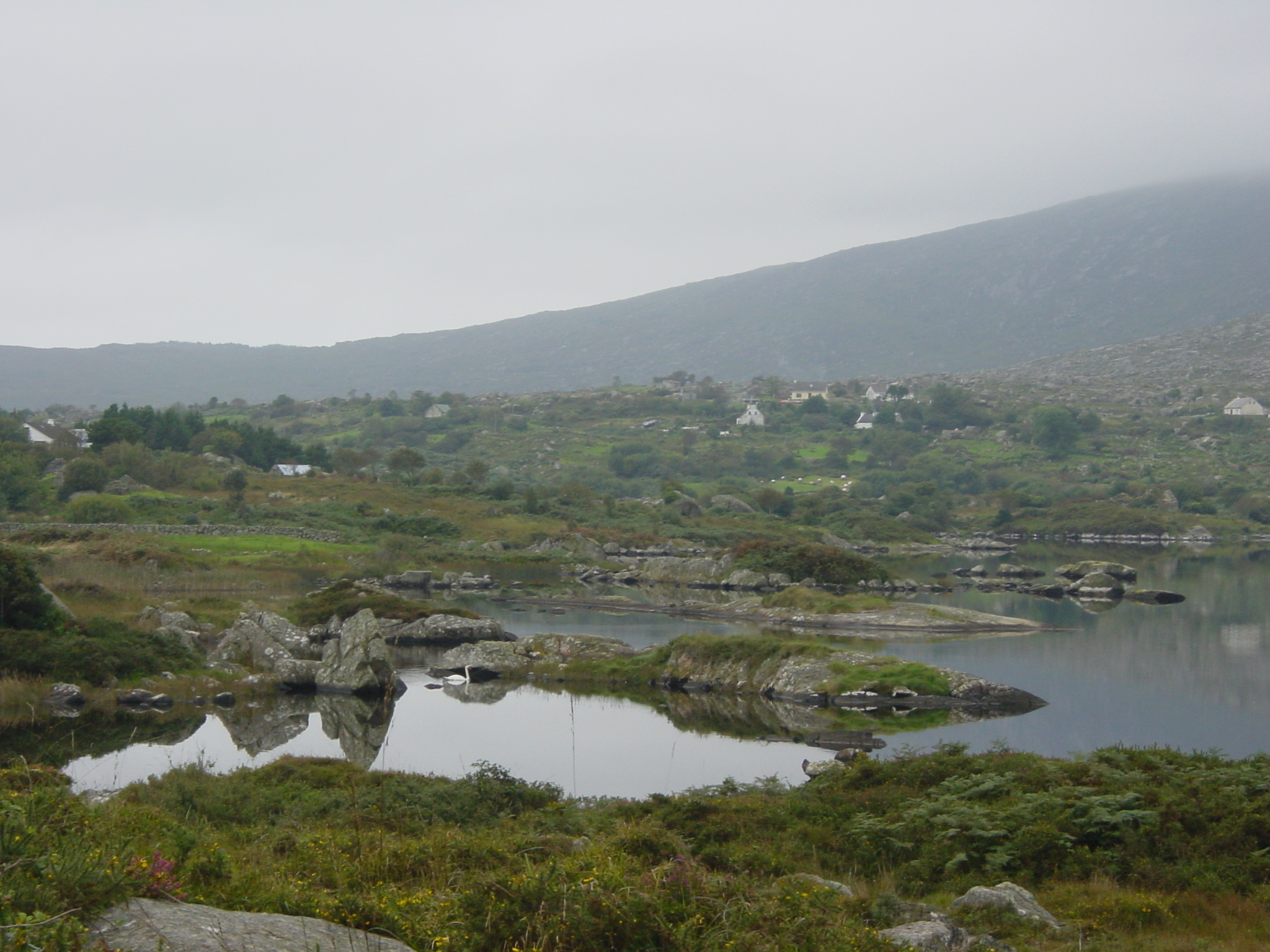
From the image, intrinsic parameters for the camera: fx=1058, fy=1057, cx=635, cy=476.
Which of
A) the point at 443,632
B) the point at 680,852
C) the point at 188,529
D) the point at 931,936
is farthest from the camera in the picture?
the point at 188,529

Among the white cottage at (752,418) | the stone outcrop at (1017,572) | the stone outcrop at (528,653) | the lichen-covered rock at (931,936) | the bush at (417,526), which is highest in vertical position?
the lichen-covered rock at (931,936)

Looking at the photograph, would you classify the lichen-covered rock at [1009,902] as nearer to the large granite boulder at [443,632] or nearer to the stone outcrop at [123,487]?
the large granite boulder at [443,632]

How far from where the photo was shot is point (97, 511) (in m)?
70.3

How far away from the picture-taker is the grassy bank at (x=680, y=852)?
299 inches

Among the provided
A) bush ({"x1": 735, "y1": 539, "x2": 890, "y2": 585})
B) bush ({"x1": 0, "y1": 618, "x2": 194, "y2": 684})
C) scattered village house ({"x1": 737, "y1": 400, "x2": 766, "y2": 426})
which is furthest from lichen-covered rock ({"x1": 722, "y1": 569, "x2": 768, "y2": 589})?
scattered village house ({"x1": 737, "y1": 400, "x2": 766, "y2": 426})

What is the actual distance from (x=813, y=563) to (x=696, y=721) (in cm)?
3824

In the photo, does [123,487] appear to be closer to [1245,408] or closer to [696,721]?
[696,721]

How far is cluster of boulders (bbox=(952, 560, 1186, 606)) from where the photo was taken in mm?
62312

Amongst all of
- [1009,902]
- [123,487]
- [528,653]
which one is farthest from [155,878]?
[123,487]

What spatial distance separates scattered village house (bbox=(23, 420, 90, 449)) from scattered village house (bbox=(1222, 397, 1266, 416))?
16851cm

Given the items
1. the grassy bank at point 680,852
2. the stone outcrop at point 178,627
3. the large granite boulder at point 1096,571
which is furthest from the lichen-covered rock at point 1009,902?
the large granite boulder at point 1096,571

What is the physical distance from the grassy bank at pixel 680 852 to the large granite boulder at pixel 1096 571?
5390 cm

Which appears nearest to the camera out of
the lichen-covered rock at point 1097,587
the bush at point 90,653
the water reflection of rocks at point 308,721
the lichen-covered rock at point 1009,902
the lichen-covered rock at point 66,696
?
the lichen-covered rock at point 1009,902

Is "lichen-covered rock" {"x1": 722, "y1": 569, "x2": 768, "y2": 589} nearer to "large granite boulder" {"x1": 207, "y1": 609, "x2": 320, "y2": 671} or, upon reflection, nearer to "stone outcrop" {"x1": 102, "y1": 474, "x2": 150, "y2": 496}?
"large granite boulder" {"x1": 207, "y1": 609, "x2": 320, "y2": 671}
